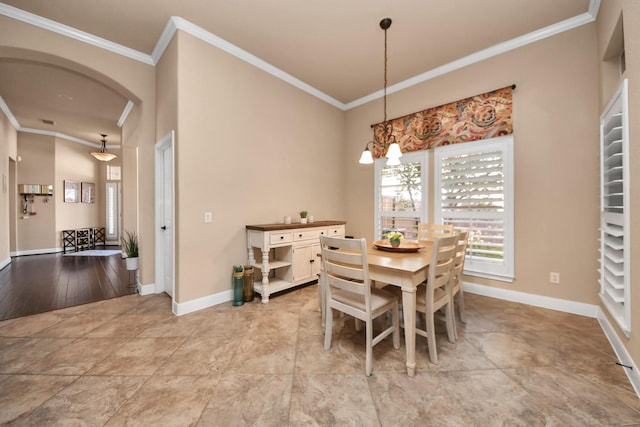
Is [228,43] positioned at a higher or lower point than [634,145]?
higher

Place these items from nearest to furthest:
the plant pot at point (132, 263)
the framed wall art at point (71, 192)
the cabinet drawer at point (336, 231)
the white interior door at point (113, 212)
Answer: the plant pot at point (132, 263), the cabinet drawer at point (336, 231), the framed wall art at point (71, 192), the white interior door at point (113, 212)

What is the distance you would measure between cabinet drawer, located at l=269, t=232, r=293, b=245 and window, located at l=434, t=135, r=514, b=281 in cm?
217

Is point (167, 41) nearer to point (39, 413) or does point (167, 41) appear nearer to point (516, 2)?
point (39, 413)

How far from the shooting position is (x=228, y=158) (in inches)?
120

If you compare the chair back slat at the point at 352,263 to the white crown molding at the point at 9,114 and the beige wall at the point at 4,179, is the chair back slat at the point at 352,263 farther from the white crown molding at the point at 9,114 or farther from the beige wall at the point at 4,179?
the white crown molding at the point at 9,114

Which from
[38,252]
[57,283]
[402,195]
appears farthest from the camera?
[38,252]

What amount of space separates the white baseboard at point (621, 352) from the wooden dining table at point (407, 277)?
4.37ft

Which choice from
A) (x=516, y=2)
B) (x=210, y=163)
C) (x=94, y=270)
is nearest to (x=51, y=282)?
(x=94, y=270)

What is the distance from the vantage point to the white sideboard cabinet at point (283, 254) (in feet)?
9.83

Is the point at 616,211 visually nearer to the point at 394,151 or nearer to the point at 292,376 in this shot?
the point at 394,151

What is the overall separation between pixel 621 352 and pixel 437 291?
4.41 feet

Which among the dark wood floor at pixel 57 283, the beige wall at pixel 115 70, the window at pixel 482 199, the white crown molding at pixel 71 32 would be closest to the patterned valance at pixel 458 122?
the window at pixel 482 199

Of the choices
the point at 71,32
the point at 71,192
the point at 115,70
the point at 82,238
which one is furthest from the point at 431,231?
the point at 71,192

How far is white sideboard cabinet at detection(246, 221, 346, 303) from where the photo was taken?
3.00 m
